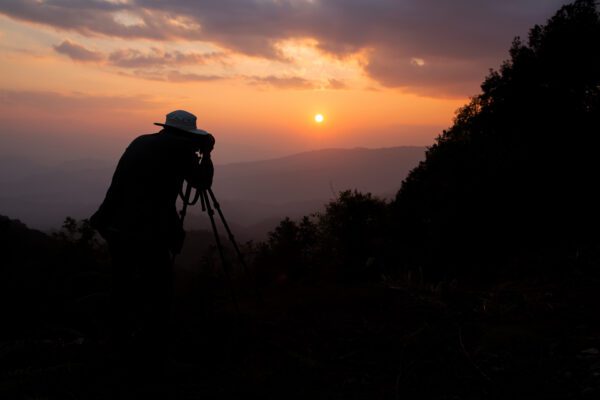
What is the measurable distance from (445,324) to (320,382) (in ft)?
6.45

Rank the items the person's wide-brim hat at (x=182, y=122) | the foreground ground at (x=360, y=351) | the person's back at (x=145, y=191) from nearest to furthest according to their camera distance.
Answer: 1. the foreground ground at (x=360, y=351)
2. the person's back at (x=145, y=191)
3. the person's wide-brim hat at (x=182, y=122)

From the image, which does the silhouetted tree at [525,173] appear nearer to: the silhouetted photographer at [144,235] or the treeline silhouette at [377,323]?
the treeline silhouette at [377,323]

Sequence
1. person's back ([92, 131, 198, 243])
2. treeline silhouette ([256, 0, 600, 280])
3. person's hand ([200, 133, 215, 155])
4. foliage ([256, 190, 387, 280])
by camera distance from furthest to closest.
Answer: foliage ([256, 190, 387, 280]), treeline silhouette ([256, 0, 600, 280]), person's hand ([200, 133, 215, 155]), person's back ([92, 131, 198, 243])

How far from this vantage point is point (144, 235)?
4.70 metres

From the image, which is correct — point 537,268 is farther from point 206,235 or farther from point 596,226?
point 206,235

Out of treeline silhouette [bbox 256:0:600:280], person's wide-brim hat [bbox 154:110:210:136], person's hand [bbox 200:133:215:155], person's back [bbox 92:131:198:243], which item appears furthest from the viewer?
treeline silhouette [bbox 256:0:600:280]

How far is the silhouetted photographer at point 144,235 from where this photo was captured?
187 inches

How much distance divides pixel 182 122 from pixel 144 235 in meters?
1.37

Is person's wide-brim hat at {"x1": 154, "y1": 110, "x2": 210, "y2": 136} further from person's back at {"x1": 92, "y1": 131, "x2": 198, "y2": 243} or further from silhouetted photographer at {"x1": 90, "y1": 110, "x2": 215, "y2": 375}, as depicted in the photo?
person's back at {"x1": 92, "y1": 131, "x2": 198, "y2": 243}

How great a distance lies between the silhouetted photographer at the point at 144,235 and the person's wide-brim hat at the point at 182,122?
0.11ft

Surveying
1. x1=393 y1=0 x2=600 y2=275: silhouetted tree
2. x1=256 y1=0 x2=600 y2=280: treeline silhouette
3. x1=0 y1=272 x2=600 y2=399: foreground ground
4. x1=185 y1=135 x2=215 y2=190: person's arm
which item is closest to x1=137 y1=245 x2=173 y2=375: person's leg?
x1=0 y1=272 x2=600 y2=399: foreground ground

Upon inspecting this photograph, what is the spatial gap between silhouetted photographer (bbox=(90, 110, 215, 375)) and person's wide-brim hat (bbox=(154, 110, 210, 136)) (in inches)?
1.3

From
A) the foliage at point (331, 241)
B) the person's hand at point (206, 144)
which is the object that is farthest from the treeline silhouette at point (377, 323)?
the foliage at point (331, 241)

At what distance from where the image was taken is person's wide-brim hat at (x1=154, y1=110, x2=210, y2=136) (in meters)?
5.02
